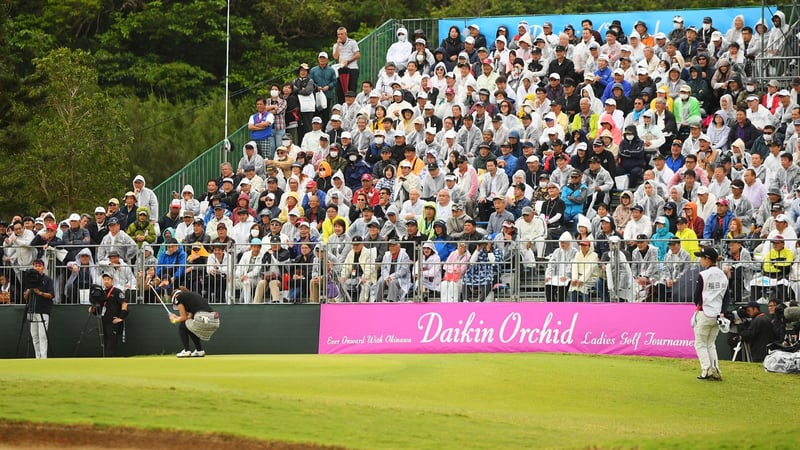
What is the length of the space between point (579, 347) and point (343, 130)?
1105 cm

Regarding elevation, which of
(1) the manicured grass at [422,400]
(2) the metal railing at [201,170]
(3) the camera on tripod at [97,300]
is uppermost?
(2) the metal railing at [201,170]

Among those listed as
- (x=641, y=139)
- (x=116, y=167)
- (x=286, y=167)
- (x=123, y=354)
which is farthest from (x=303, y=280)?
(x=116, y=167)

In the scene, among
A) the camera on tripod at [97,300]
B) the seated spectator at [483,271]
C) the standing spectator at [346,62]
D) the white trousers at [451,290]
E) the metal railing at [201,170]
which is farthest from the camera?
the standing spectator at [346,62]

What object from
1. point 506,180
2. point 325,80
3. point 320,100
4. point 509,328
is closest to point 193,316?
point 509,328

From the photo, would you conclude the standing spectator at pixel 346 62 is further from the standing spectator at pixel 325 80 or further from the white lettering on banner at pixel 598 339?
the white lettering on banner at pixel 598 339

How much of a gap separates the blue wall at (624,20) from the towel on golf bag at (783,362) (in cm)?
1387

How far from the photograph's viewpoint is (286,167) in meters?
32.2

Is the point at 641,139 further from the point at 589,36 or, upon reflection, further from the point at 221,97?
the point at 221,97

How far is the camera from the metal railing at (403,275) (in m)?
24.5

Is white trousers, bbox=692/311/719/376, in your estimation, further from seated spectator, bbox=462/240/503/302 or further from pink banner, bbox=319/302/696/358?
seated spectator, bbox=462/240/503/302

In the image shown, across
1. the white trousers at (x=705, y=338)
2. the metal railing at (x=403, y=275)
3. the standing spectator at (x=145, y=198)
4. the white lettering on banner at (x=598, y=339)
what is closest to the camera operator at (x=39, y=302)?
the metal railing at (x=403, y=275)

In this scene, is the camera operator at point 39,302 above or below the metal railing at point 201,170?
below

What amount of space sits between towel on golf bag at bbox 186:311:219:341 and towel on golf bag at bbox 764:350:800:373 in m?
9.50

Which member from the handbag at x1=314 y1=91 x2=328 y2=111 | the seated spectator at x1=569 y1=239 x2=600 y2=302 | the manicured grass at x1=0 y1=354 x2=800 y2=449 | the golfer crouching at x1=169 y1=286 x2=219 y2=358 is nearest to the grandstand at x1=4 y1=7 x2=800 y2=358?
the seated spectator at x1=569 y1=239 x2=600 y2=302
